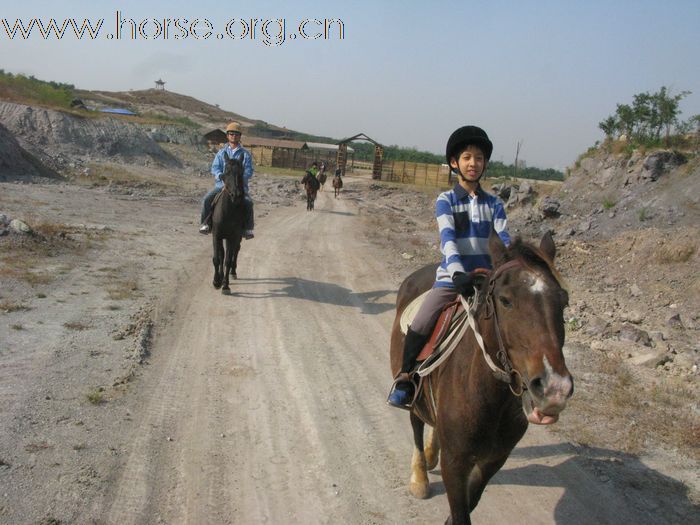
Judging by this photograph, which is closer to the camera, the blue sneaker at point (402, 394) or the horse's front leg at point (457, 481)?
the horse's front leg at point (457, 481)

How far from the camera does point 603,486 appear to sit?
16.4 feet

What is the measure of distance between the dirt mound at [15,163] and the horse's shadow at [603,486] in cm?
2399

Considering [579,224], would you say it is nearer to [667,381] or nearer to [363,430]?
[667,381]

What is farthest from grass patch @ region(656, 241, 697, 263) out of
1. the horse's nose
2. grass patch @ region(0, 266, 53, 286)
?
grass patch @ region(0, 266, 53, 286)

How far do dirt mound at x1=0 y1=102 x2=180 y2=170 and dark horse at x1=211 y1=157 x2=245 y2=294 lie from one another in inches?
849

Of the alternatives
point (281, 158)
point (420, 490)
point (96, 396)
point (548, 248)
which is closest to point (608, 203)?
point (420, 490)

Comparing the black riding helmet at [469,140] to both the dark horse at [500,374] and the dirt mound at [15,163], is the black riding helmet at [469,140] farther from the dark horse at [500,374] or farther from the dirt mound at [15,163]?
the dirt mound at [15,163]

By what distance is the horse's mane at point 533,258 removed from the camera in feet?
10.1

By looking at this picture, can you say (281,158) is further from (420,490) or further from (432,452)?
(420,490)

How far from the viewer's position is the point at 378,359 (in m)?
7.92

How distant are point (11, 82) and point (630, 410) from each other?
1945 inches

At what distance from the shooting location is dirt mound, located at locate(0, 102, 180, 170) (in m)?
32.2

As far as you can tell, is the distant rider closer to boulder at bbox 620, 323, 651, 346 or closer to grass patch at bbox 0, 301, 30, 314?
grass patch at bbox 0, 301, 30, 314

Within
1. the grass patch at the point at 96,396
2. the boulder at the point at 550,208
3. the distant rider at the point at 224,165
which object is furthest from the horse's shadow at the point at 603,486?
the boulder at the point at 550,208
